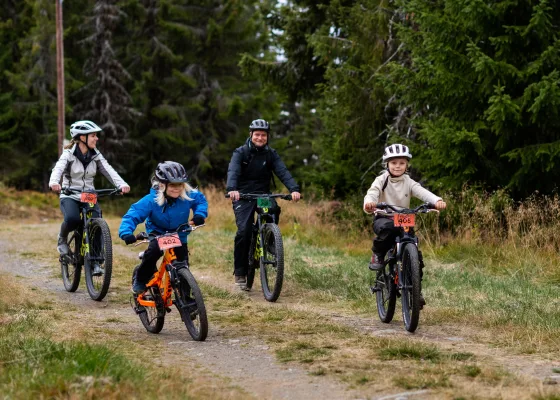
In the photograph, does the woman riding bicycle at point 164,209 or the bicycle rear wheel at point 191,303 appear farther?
the woman riding bicycle at point 164,209

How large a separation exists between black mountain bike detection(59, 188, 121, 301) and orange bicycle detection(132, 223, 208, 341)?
1941 millimetres

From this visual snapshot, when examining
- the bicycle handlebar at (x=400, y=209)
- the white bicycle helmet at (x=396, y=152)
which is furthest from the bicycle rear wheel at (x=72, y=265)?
→ the white bicycle helmet at (x=396, y=152)

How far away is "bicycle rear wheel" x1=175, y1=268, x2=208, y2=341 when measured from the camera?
286 inches

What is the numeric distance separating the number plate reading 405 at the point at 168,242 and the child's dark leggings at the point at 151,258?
24 cm

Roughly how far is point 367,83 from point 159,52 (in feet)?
80.4

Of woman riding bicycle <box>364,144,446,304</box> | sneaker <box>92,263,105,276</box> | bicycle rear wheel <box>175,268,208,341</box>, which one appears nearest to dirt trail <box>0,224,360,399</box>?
bicycle rear wheel <box>175,268,208,341</box>

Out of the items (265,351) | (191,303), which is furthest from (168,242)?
(265,351)

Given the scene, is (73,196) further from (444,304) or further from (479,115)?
(479,115)

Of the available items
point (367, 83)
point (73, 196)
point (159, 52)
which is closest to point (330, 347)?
point (73, 196)

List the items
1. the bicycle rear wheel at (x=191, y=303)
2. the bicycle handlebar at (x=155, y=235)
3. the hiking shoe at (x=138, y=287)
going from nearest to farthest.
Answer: the bicycle rear wheel at (x=191, y=303) < the bicycle handlebar at (x=155, y=235) < the hiking shoe at (x=138, y=287)

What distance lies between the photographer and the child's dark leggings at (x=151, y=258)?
779cm

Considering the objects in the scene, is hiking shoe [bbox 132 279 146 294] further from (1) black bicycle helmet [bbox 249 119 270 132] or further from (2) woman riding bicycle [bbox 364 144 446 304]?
(1) black bicycle helmet [bbox 249 119 270 132]

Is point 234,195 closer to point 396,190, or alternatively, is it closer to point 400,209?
point 396,190

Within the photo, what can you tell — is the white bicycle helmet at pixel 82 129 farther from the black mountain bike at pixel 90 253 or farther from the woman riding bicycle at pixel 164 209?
the woman riding bicycle at pixel 164 209
